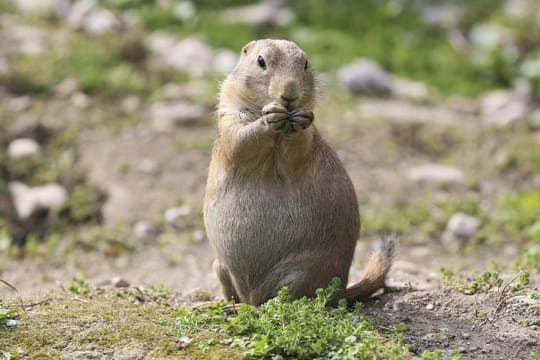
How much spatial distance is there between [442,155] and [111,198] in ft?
11.0

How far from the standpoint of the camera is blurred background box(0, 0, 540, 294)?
7082 mm

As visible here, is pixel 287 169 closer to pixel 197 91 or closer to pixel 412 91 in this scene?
pixel 197 91

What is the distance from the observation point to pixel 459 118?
9625 millimetres

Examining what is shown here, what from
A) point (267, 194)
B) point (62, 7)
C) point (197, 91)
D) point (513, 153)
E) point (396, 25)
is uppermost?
point (62, 7)

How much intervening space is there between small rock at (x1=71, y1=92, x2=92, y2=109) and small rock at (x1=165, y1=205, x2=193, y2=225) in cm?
210

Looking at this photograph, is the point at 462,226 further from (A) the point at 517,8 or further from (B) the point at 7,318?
(A) the point at 517,8

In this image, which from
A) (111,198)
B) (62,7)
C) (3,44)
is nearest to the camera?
(111,198)

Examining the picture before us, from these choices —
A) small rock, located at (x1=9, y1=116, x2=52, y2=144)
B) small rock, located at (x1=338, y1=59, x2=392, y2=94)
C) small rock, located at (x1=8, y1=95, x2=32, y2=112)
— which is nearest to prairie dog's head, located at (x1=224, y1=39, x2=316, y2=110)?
small rock, located at (x1=9, y1=116, x2=52, y2=144)

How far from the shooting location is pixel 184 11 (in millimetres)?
11398

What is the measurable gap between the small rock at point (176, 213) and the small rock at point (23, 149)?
5.23 ft

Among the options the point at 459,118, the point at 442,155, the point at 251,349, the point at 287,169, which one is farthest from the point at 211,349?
the point at 459,118

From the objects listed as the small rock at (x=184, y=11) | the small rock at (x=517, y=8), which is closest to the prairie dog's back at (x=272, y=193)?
the small rock at (x=184, y=11)

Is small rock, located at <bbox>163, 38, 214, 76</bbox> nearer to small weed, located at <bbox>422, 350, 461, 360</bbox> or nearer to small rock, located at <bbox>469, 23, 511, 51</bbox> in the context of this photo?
small rock, located at <bbox>469, 23, 511, 51</bbox>

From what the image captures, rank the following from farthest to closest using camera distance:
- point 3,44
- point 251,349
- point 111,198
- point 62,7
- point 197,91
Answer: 1. point 62,7
2. point 3,44
3. point 197,91
4. point 111,198
5. point 251,349
